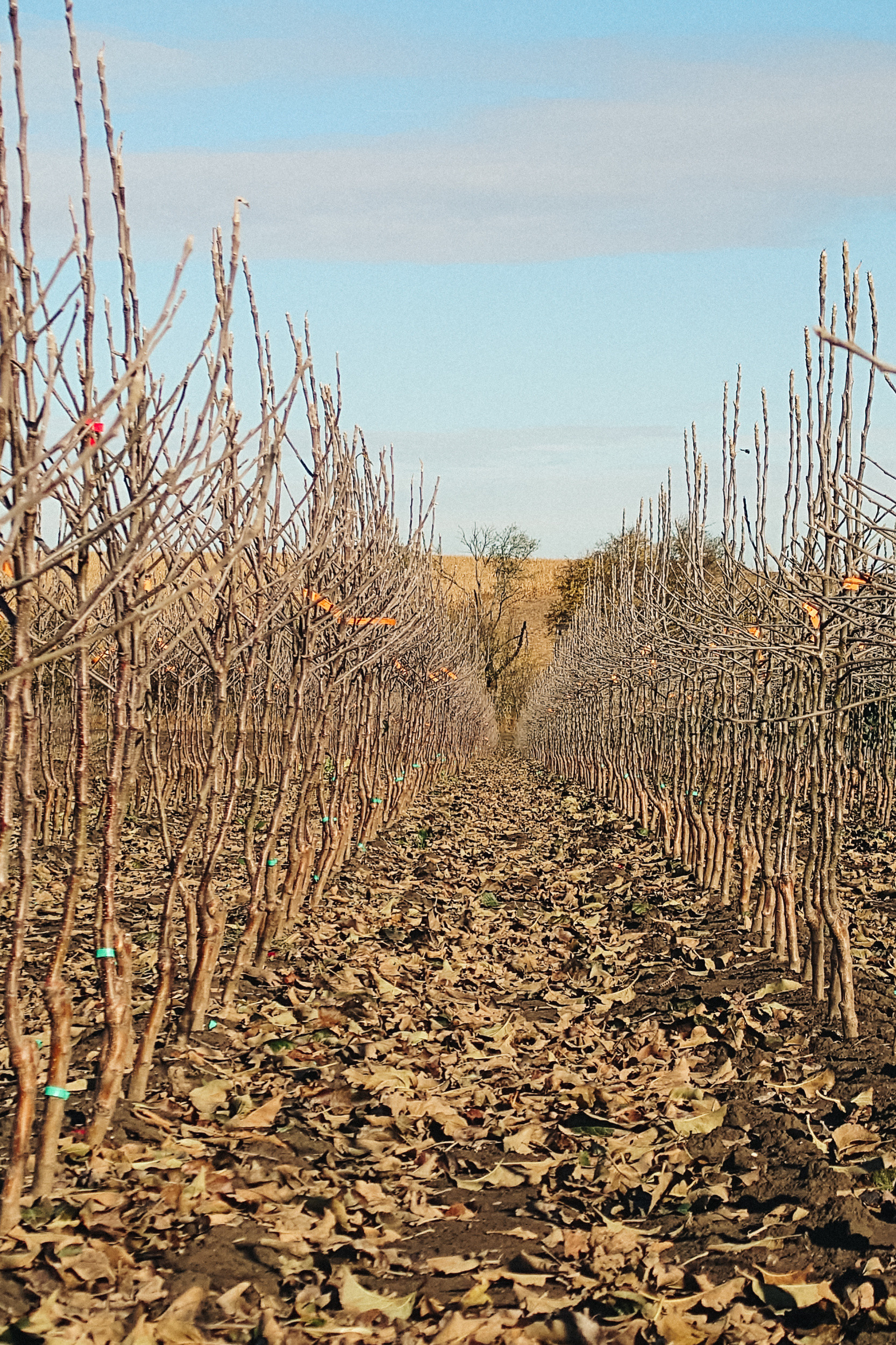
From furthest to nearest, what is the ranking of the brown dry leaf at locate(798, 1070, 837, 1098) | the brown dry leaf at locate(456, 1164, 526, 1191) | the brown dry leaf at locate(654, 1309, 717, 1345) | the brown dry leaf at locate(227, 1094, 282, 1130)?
the brown dry leaf at locate(798, 1070, 837, 1098), the brown dry leaf at locate(227, 1094, 282, 1130), the brown dry leaf at locate(456, 1164, 526, 1191), the brown dry leaf at locate(654, 1309, 717, 1345)

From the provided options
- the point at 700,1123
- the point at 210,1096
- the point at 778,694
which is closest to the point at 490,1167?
the point at 700,1123

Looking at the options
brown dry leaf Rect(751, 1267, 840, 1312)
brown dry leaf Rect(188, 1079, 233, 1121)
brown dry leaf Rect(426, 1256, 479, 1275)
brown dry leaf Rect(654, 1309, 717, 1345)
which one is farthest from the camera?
brown dry leaf Rect(188, 1079, 233, 1121)

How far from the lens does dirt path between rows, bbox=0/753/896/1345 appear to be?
3.41m

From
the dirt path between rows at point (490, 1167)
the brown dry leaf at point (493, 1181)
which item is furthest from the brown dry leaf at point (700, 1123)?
the brown dry leaf at point (493, 1181)

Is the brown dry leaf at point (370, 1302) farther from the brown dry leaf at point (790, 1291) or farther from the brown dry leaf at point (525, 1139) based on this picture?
the brown dry leaf at point (525, 1139)

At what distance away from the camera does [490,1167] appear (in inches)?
185

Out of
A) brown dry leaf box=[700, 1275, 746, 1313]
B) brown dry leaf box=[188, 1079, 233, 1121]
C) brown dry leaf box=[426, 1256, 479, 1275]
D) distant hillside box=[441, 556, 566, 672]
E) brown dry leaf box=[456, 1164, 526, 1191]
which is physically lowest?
brown dry leaf box=[456, 1164, 526, 1191]

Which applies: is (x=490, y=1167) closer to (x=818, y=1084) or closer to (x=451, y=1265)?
(x=451, y=1265)

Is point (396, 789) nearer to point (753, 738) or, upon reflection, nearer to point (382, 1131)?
point (753, 738)

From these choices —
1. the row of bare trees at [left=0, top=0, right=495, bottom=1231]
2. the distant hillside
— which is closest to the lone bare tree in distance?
the distant hillside

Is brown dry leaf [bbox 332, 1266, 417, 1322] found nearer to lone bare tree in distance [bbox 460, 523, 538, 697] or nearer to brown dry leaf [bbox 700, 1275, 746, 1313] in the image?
brown dry leaf [bbox 700, 1275, 746, 1313]

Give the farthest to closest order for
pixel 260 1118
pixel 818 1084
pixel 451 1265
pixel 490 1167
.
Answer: pixel 818 1084, pixel 260 1118, pixel 490 1167, pixel 451 1265

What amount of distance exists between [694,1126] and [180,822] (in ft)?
37.7

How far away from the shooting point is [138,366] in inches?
116
